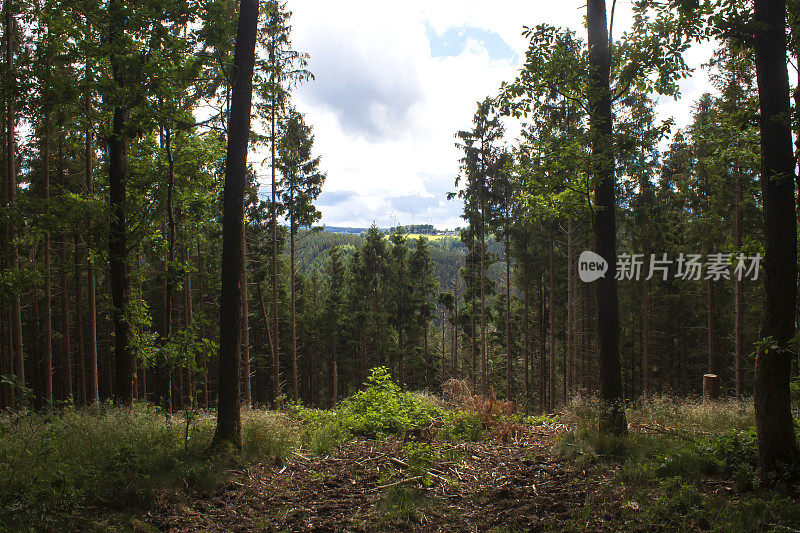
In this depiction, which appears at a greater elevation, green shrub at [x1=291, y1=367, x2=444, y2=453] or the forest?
the forest

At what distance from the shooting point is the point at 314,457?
25.0 feet

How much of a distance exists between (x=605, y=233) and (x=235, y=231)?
6197 millimetres

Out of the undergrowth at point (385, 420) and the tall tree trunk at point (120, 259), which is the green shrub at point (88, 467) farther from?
the undergrowth at point (385, 420)

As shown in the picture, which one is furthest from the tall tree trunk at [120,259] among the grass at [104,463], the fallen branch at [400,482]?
the fallen branch at [400,482]

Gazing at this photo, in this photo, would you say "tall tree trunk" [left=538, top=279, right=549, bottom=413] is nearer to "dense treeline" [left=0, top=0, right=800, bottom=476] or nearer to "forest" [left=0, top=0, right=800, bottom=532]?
"dense treeline" [left=0, top=0, right=800, bottom=476]

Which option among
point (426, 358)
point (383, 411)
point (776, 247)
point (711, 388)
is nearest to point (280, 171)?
point (383, 411)

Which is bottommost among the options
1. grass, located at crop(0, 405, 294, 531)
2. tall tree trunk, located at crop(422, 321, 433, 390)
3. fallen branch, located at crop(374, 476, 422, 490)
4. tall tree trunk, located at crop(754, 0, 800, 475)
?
tall tree trunk, located at crop(422, 321, 433, 390)

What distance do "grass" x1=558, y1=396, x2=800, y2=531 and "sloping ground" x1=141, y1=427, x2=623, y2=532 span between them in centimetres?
31

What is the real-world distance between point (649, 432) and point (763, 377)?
8.57 ft

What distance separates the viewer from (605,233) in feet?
24.7

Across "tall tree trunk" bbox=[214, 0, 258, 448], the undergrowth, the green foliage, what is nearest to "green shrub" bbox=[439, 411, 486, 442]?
the undergrowth

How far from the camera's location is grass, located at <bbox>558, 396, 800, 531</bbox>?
3973 millimetres

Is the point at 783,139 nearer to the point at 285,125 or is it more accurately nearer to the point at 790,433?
the point at 790,433

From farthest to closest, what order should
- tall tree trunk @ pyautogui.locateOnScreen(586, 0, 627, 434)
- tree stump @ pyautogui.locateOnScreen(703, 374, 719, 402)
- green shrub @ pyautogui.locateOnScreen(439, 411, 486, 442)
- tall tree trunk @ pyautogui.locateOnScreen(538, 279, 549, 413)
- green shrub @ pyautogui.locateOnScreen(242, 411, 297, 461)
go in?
1. tall tree trunk @ pyautogui.locateOnScreen(538, 279, 549, 413)
2. tree stump @ pyautogui.locateOnScreen(703, 374, 719, 402)
3. green shrub @ pyautogui.locateOnScreen(439, 411, 486, 442)
4. tall tree trunk @ pyautogui.locateOnScreen(586, 0, 627, 434)
5. green shrub @ pyautogui.locateOnScreen(242, 411, 297, 461)
